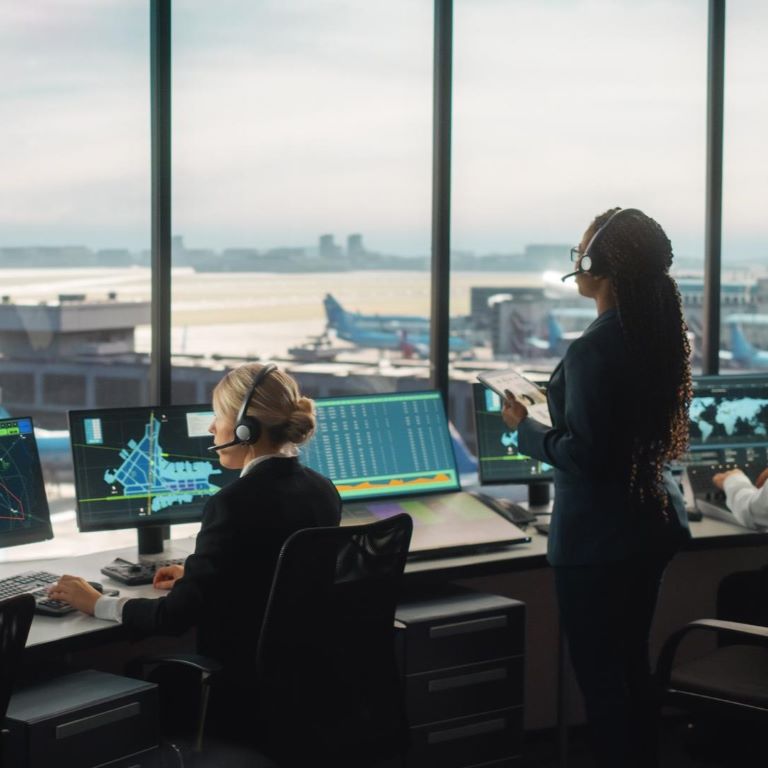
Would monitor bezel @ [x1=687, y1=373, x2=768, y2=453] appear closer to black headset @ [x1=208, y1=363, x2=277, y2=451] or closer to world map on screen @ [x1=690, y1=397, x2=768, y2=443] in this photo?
world map on screen @ [x1=690, y1=397, x2=768, y2=443]

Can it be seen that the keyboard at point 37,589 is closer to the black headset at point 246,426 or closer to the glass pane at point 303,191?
the black headset at point 246,426

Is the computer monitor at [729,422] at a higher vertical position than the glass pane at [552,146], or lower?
lower

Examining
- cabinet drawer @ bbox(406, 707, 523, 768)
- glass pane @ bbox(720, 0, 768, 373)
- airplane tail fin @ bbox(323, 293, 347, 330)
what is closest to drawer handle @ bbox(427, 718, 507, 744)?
cabinet drawer @ bbox(406, 707, 523, 768)

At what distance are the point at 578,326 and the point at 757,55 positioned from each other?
4.41 ft

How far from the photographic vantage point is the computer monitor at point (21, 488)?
305 cm

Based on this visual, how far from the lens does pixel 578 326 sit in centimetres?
485

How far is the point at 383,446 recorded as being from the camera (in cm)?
384

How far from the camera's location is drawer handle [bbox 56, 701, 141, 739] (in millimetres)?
2475

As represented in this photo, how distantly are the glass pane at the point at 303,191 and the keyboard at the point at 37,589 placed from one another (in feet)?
3.23

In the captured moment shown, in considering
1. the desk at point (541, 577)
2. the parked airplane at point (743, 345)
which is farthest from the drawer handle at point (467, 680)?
the parked airplane at point (743, 345)

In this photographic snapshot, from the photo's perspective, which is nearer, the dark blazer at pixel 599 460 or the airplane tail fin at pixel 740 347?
the dark blazer at pixel 599 460

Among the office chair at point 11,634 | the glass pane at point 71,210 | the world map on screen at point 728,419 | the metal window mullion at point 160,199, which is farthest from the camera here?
the world map on screen at point 728,419

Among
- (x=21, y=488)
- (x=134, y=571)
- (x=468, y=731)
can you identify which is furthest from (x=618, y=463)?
(x=21, y=488)

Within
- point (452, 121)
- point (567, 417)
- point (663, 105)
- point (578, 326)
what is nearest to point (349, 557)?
point (567, 417)
